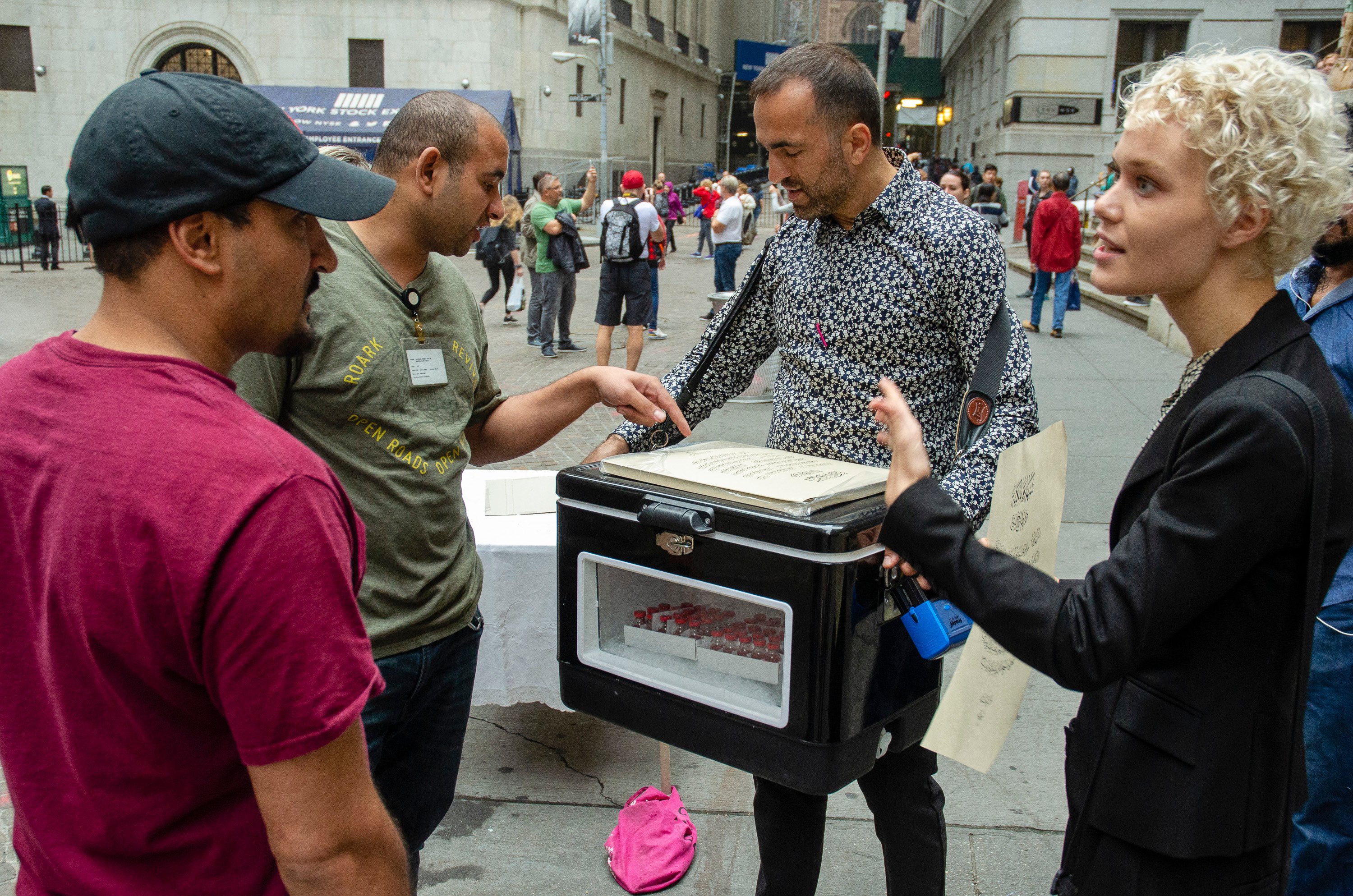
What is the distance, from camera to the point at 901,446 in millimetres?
1407

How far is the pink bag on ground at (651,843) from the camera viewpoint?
9.17 ft

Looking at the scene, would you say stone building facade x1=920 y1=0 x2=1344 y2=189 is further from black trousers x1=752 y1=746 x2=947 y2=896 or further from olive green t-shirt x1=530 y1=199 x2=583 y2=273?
black trousers x1=752 y1=746 x2=947 y2=896

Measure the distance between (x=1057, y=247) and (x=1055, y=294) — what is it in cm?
55

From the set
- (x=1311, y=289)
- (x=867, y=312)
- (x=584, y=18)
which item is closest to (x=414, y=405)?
(x=867, y=312)

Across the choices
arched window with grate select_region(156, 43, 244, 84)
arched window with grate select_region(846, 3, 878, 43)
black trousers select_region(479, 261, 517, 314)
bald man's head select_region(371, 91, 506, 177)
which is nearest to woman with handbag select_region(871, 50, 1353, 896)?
bald man's head select_region(371, 91, 506, 177)

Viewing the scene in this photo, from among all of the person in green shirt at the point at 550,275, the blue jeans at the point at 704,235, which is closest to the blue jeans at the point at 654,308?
the person in green shirt at the point at 550,275

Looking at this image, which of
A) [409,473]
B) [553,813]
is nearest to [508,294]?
[553,813]

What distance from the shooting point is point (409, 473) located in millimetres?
1966

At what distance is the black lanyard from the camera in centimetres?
204

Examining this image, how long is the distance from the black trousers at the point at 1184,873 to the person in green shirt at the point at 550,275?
9729mm

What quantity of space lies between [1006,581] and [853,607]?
0.35m

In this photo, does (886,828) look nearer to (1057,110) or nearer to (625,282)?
(625,282)

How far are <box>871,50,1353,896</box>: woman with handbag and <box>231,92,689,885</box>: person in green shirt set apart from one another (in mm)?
994

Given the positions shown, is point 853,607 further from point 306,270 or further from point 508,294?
point 508,294
